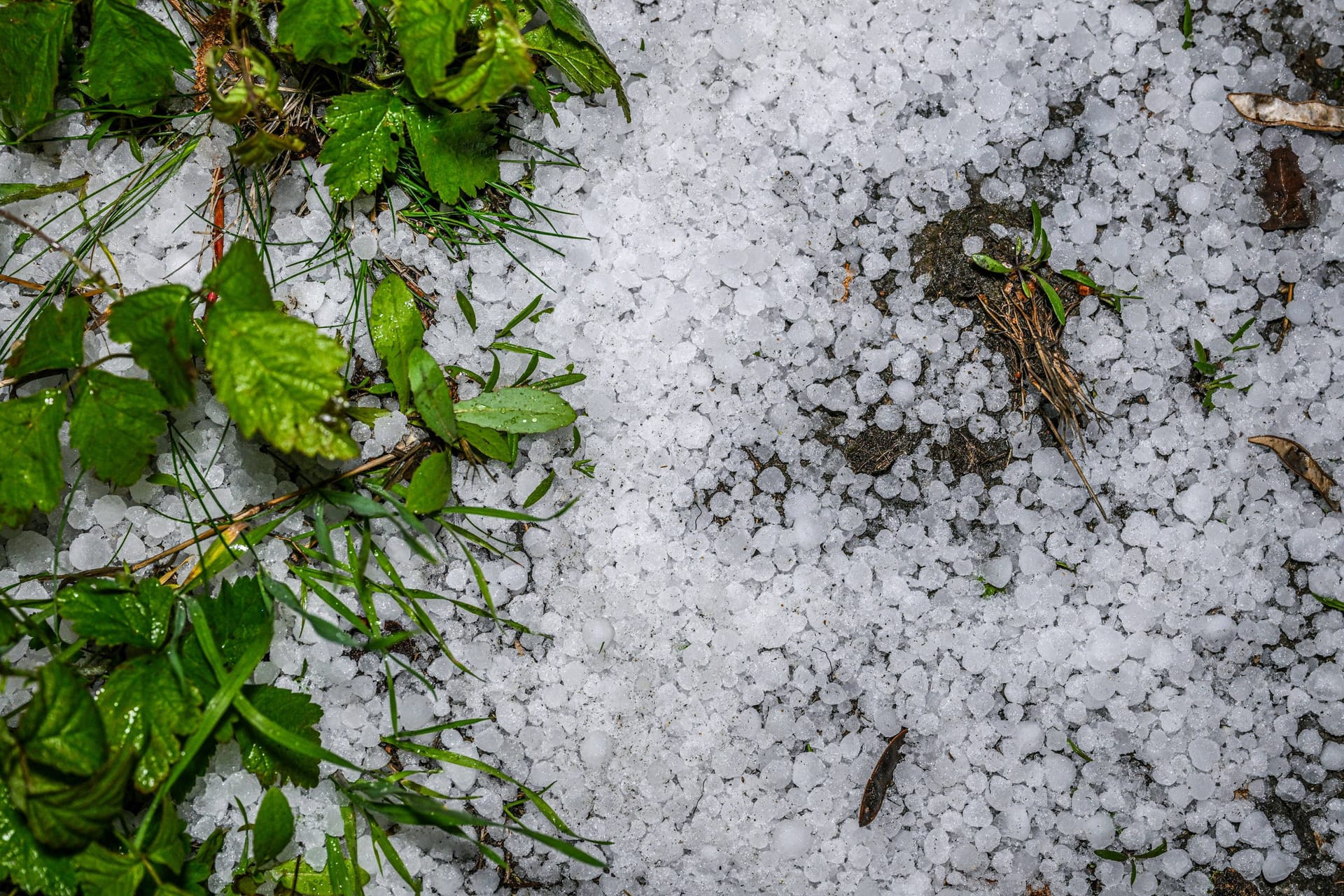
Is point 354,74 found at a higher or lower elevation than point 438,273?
higher

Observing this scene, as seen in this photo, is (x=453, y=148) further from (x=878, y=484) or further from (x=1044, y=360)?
(x=1044, y=360)

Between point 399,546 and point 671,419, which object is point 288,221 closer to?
point 399,546

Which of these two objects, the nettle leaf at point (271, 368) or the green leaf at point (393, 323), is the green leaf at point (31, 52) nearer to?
the nettle leaf at point (271, 368)

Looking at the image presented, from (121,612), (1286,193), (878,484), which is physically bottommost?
(878,484)

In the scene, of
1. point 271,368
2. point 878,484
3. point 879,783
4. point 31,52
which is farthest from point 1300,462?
point 31,52

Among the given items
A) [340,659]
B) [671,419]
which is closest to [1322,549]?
[671,419]

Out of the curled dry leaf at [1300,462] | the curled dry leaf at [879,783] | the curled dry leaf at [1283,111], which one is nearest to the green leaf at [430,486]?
the curled dry leaf at [879,783]
